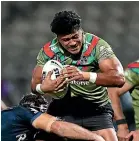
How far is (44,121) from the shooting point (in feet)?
12.2

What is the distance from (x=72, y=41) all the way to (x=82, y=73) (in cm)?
22

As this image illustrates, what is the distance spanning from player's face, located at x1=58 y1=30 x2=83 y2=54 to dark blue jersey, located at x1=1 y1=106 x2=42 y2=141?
22.8 inches

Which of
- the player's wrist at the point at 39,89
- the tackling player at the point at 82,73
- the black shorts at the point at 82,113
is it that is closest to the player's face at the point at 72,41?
the tackling player at the point at 82,73

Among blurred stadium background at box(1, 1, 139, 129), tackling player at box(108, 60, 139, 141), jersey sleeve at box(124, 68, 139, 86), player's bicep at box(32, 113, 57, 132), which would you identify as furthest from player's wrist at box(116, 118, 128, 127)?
blurred stadium background at box(1, 1, 139, 129)

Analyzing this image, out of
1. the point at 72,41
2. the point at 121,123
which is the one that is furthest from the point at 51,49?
the point at 121,123

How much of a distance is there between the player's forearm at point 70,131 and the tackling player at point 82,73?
15 centimetres

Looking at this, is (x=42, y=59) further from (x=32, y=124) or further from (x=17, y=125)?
(x=17, y=125)

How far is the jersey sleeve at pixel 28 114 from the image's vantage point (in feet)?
12.5

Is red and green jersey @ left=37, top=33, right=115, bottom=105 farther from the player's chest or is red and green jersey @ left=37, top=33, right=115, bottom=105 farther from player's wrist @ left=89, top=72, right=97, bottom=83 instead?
player's wrist @ left=89, top=72, right=97, bottom=83

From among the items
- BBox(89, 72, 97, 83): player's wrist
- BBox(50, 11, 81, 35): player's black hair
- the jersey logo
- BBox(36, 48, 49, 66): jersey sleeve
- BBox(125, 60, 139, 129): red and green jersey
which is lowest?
the jersey logo

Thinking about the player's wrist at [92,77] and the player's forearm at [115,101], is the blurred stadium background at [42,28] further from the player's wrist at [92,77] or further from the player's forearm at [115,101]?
the player's wrist at [92,77]

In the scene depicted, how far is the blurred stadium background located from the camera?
26.2 feet

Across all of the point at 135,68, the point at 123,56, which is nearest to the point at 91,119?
the point at 135,68

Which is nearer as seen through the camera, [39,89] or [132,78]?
[39,89]
